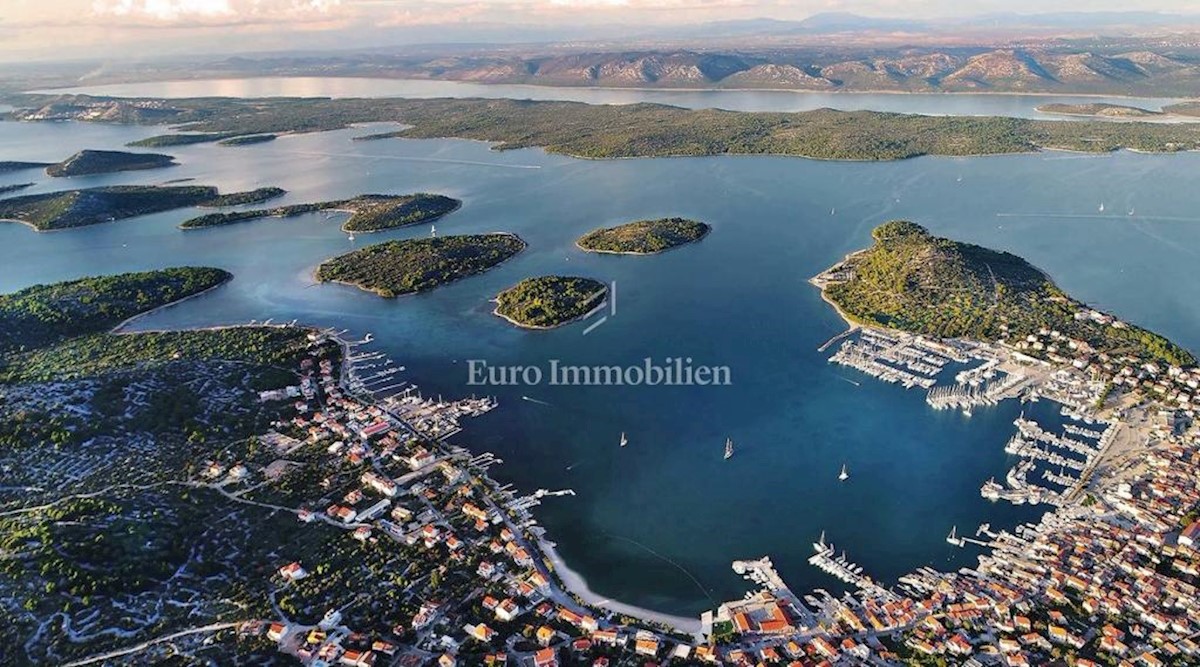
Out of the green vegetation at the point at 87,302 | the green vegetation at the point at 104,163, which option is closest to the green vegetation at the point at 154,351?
the green vegetation at the point at 87,302

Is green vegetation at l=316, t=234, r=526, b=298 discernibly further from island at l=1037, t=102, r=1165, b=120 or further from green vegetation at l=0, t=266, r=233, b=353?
island at l=1037, t=102, r=1165, b=120

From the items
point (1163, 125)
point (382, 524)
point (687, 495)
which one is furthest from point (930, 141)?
point (382, 524)

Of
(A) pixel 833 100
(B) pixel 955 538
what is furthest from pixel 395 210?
(A) pixel 833 100

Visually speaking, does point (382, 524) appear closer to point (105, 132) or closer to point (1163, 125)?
point (1163, 125)

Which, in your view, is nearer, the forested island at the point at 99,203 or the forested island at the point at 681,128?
the forested island at the point at 99,203

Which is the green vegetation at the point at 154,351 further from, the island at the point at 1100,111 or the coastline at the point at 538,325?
the island at the point at 1100,111

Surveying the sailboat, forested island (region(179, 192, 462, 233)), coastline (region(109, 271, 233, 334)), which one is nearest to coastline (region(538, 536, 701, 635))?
the sailboat
